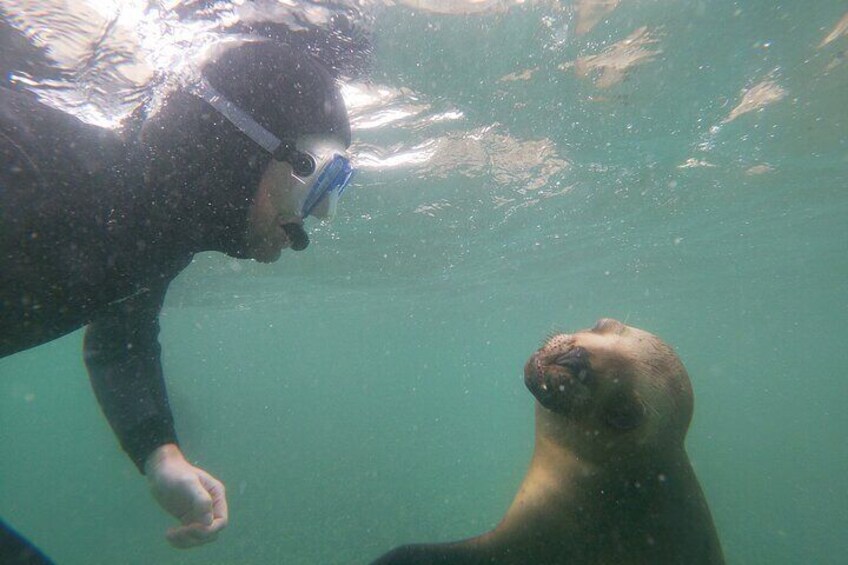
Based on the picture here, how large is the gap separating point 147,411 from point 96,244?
3.79 ft

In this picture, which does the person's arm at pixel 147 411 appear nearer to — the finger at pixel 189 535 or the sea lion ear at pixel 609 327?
the finger at pixel 189 535

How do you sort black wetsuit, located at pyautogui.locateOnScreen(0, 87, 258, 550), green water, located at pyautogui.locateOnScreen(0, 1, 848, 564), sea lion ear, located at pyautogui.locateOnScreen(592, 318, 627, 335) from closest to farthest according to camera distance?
1. black wetsuit, located at pyautogui.locateOnScreen(0, 87, 258, 550)
2. sea lion ear, located at pyautogui.locateOnScreen(592, 318, 627, 335)
3. green water, located at pyautogui.locateOnScreen(0, 1, 848, 564)

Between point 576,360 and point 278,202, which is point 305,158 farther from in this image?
point 576,360

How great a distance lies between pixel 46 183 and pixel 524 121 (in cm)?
1094

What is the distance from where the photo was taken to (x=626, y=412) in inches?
86.3

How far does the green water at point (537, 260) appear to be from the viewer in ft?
31.5

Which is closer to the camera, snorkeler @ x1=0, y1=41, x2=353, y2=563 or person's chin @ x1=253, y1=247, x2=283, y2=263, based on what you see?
snorkeler @ x1=0, y1=41, x2=353, y2=563

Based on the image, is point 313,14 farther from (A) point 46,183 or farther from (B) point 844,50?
(B) point 844,50

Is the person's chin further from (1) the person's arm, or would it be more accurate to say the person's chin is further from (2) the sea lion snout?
(2) the sea lion snout

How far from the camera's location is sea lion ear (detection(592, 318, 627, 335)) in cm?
251

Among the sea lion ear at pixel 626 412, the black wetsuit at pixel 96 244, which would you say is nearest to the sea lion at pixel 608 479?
the sea lion ear at pixel 626 412

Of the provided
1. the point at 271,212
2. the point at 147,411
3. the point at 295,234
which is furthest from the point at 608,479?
the point at 147,411

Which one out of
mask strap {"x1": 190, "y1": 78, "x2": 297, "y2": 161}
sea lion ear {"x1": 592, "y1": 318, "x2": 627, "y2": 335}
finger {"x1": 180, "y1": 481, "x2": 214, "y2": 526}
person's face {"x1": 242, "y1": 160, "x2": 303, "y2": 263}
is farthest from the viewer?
person's face {"x1": 242, "y1": 160, "x2": 303, "y2": 263}

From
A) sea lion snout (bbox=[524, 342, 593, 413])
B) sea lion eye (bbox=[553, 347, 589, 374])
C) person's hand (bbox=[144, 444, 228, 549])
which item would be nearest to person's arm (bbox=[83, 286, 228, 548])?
person's hand (bbox=[144, 444, 228, 549])
